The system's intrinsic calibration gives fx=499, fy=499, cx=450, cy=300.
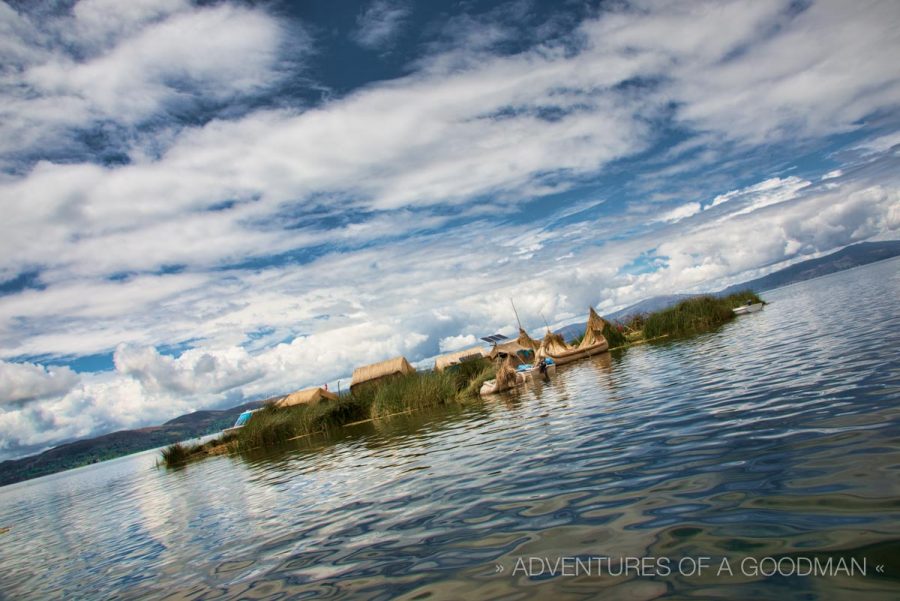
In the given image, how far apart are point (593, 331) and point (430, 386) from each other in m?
15.7

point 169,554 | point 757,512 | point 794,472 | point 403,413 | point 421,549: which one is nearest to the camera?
point 757,512

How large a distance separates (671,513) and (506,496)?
93.3 inches

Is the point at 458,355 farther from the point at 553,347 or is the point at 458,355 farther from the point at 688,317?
the point at 688,317

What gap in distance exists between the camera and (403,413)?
88.3ft

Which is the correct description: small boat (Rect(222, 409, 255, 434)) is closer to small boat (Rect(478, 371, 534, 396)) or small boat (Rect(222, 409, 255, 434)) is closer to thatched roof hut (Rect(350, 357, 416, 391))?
thatched roof hut (Rect(350, 357, 416, 391))

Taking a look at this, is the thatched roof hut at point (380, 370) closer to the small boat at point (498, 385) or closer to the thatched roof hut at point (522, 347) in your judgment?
the thatched roof hut at point (522, 347)

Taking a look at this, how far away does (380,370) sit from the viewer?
4316cm

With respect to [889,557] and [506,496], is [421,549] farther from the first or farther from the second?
[889,557]

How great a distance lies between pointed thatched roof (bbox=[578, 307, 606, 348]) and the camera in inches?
1393

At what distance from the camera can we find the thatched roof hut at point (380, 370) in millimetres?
42312

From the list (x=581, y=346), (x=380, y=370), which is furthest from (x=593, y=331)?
(x=380, y=370)

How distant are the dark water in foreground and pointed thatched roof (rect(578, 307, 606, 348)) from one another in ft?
73.0

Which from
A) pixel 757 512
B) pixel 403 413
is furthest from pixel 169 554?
pixel 403 413

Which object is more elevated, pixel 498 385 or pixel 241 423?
pixel 241 423
